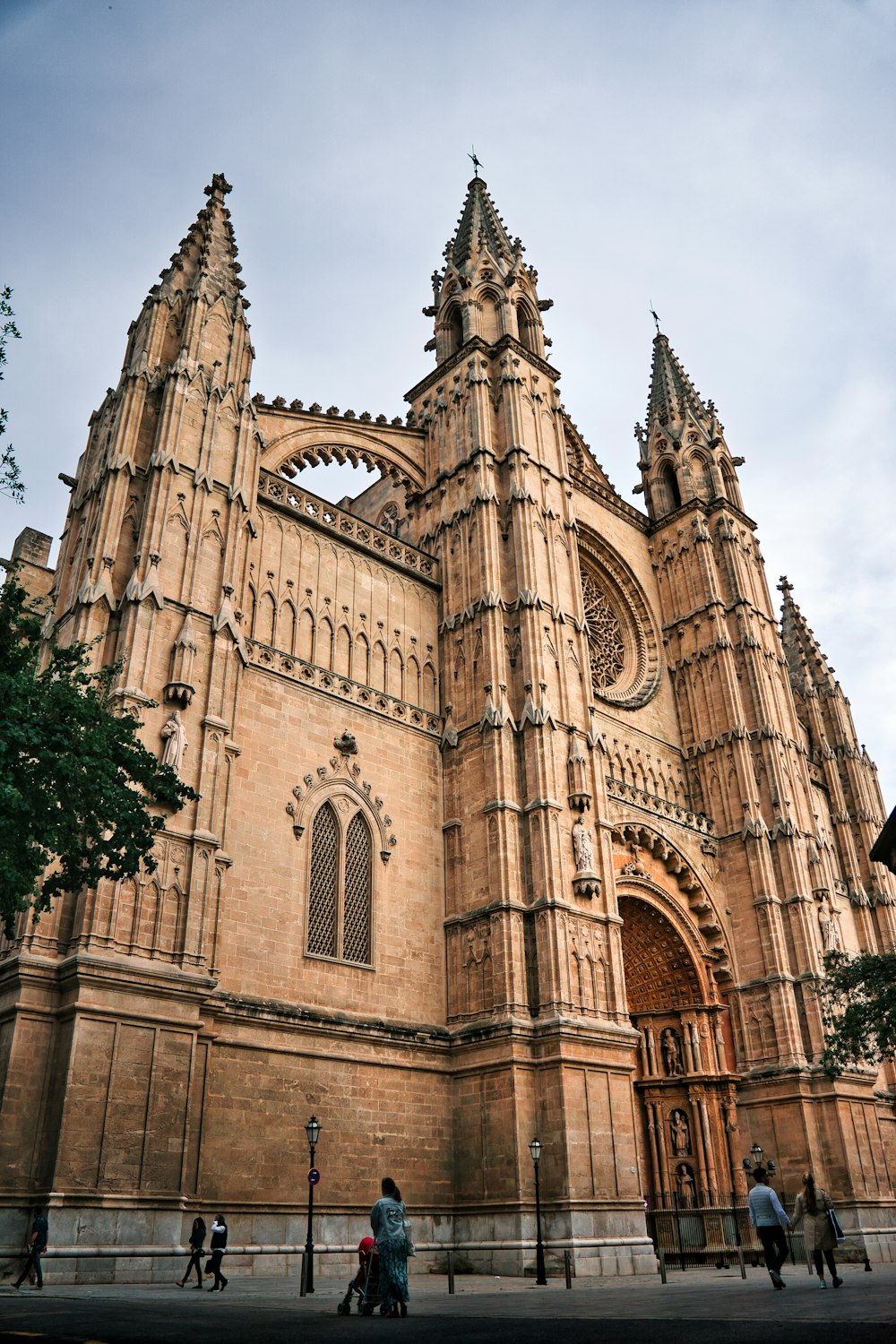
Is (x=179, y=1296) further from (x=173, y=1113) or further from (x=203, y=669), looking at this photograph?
(x=203, y=669)

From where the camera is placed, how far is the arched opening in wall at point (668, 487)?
1614 inches

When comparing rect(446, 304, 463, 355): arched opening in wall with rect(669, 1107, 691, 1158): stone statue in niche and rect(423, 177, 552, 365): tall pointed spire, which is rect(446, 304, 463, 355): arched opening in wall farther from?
rect(669, 1107, 691, 1158): stone statue in niche

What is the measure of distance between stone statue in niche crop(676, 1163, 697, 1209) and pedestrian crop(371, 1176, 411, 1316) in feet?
65.9

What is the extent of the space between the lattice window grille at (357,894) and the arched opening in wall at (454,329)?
59.0 feet

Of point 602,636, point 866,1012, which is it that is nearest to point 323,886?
point 866,1012

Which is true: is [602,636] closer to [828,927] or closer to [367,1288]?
[828,927]

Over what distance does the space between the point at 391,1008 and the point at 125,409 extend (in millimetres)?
14181

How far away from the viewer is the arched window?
21844 mm

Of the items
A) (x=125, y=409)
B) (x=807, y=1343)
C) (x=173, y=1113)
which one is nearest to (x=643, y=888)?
(x=173, y=1113)

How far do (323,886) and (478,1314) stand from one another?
12.5 m

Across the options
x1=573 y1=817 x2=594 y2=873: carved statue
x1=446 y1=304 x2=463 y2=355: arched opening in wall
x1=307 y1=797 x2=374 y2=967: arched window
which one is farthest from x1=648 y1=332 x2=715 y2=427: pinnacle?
x1=307 y1=797 x2=374 y2=967: arched window

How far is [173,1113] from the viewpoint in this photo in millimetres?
16375

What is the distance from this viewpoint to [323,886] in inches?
876

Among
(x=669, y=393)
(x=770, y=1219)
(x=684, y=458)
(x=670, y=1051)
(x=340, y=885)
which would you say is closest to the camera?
(x=770, y=1219)
